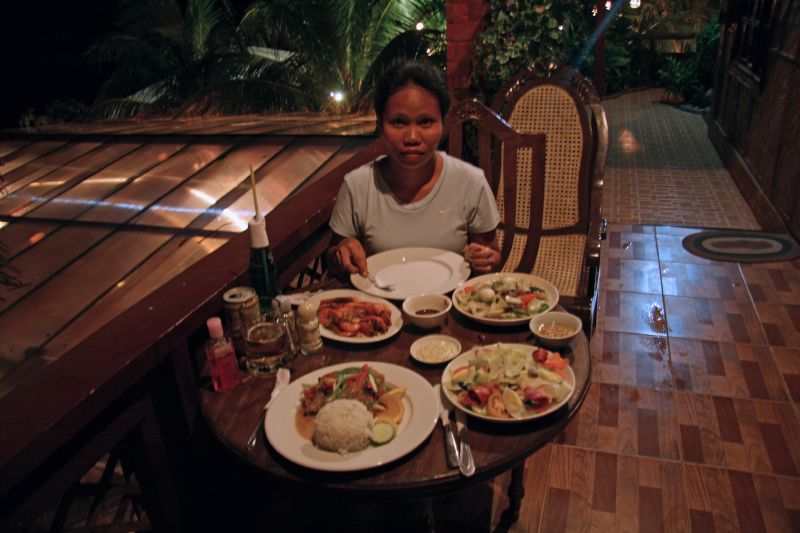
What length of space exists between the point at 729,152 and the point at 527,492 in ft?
18.8

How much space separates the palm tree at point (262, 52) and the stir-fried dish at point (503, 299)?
4757mm

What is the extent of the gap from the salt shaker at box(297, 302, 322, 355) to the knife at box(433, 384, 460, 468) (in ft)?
1.15

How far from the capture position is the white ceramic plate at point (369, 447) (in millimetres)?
1120

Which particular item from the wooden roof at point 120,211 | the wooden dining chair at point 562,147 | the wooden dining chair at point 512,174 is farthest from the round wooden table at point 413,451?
the wooden roof at point 120,211

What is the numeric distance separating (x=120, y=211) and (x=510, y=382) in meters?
4.63

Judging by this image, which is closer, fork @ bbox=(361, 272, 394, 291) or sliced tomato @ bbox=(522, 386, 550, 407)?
sliced tomato @ bbox=(522, 386, 550, 407)

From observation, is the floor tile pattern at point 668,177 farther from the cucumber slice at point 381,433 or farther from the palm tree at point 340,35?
the cucumber slice at point 381,433

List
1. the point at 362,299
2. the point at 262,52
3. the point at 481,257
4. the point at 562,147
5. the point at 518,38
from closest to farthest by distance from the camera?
the point at 362,299
the point at 481,257
the point at 562,147
the point at 518,38
the point at 262,52

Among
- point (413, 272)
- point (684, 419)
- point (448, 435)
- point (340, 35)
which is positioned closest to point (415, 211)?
point (413, 272)

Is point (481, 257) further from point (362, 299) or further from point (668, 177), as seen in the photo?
point (668, 177)

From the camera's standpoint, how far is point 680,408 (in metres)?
2.68

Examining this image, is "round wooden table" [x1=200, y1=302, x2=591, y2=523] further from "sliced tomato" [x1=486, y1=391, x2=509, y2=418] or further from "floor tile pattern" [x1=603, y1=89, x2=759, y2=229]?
"floor tile pattern" [x1=603, y1=89, x2=759, y2=229]

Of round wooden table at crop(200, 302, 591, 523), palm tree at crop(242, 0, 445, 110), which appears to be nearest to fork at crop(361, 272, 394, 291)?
round wooden table at crop(200, 302, 591, 523)

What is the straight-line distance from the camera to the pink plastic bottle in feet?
4.40
